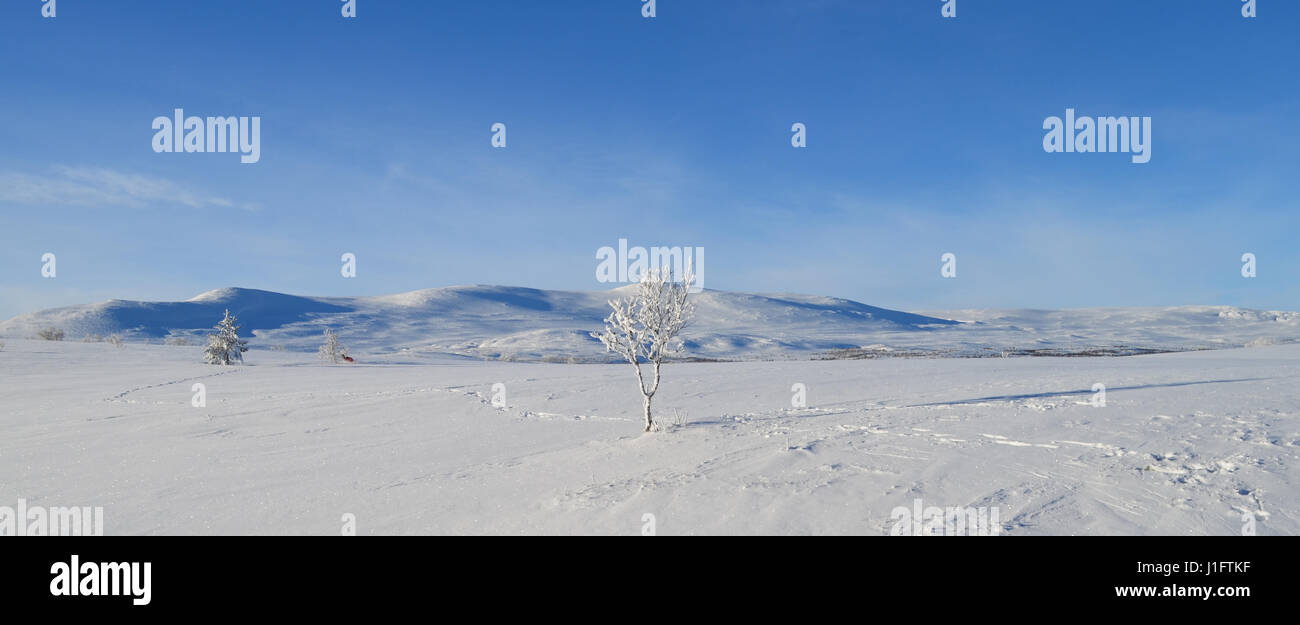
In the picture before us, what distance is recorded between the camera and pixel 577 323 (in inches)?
5463

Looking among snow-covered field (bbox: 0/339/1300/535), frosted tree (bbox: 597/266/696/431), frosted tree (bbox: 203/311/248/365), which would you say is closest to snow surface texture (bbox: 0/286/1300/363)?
frosted tree (bbox: 203/311/248/365)

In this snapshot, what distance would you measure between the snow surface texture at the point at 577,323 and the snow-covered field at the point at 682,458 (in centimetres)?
5090

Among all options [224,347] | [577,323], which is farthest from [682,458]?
[577,323]

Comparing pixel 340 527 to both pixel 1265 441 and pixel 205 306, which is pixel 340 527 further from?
pixel 205 306

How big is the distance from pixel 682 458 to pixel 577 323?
128639 mm

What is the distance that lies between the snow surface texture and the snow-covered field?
50.9m

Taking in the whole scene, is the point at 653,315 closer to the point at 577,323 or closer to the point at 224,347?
the point at 224,347

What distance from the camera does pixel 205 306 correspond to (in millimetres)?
140875

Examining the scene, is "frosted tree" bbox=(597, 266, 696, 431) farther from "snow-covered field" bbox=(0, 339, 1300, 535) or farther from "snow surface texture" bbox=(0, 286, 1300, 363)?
"snow surface texture" bbox=(0, 286, 1300, 363)

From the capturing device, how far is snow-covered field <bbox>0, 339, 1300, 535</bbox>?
780 cm

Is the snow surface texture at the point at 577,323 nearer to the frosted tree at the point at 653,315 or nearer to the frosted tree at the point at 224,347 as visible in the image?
the frosted tree at the point at 224,347
